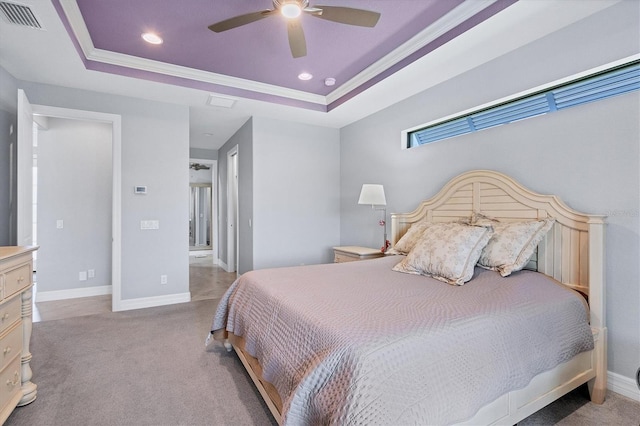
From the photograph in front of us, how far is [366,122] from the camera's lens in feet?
14.3

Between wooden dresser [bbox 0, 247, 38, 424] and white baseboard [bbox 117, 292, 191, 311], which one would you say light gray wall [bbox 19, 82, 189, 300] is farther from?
wooden dresser [bbox 0, 247, 38, 424]

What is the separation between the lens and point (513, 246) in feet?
7.18

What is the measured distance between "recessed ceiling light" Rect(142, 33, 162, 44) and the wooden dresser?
6.23 feet

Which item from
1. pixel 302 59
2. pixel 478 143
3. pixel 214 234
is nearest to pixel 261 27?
pixel 302 59

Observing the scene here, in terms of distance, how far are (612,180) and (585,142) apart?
312 millimetres

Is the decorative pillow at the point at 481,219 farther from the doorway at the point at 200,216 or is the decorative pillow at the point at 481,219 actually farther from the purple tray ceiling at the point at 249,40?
the doorway at the point at 200,216

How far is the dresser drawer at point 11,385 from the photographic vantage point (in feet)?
5.29

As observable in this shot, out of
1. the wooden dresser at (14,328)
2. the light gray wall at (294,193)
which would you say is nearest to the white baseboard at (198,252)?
the light gray wall at (294,193)

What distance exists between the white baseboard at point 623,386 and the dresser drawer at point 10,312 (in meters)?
3.60

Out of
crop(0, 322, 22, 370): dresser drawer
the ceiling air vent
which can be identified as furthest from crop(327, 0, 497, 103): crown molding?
crop(0, 322, 22, 370): dresser drawer

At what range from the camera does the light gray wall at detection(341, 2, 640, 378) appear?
1966mm

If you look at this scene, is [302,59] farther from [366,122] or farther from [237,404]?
[237,404]

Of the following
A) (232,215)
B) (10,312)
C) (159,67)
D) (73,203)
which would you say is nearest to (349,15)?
(159,67)

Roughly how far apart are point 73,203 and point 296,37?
3941mm
